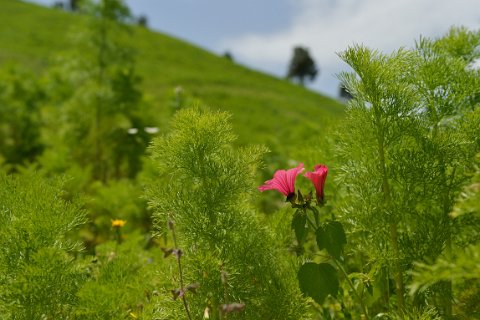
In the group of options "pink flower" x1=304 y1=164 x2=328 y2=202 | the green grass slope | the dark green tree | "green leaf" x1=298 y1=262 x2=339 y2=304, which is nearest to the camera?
"green leaf" x1=298 y1=262 x2=339 y2=304

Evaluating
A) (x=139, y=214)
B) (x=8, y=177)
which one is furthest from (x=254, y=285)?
(x=139, y=214)

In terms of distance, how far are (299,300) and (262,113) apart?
19292mm

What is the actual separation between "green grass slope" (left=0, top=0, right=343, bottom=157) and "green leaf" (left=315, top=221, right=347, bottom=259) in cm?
1466

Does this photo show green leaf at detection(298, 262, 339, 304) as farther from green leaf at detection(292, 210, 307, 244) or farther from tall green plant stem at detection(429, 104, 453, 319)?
tall green plant stem at detection(429, 104, 453, 319)

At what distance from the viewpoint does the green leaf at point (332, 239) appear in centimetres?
147

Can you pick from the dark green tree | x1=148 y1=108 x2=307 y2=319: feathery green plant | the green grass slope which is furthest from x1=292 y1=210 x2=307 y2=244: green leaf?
the dark green tree

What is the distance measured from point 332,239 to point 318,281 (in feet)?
0.42

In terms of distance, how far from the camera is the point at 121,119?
653 centimetres

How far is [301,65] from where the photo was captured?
64500 mm

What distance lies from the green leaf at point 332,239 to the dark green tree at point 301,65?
211ft

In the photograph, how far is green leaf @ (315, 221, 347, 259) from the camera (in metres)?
1.47

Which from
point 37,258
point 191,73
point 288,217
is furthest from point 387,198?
point 191,73

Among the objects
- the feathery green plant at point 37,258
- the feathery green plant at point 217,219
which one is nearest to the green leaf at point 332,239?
the feathery green plant at point 217,219

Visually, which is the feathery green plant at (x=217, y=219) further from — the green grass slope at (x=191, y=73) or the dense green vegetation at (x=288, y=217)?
the green grass slope at (x=191, y=73)
